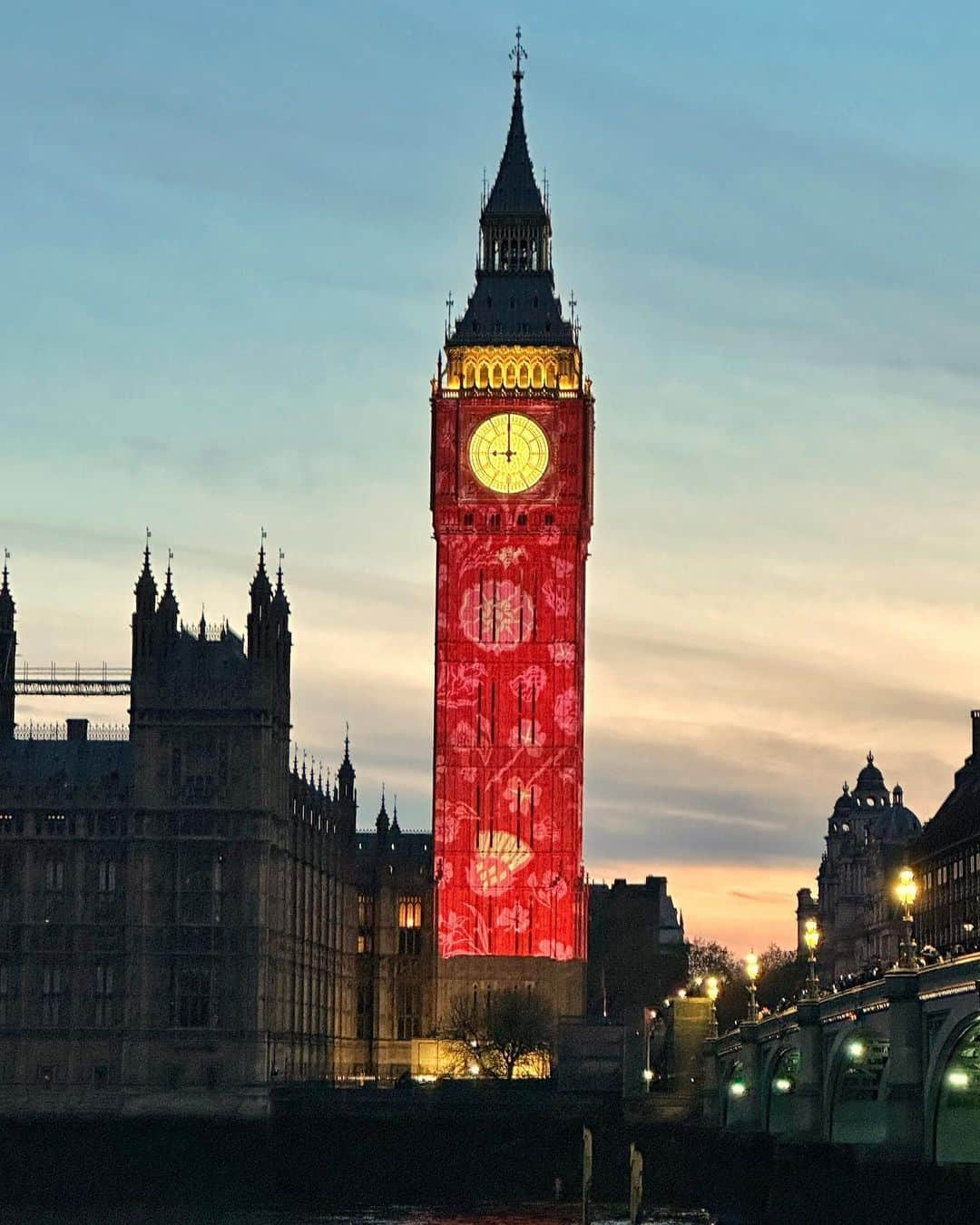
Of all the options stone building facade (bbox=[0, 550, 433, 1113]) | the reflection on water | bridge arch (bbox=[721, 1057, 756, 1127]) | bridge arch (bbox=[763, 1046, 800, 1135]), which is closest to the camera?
the reflection on water

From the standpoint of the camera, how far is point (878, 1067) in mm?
122812

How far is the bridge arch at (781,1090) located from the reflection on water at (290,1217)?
348 inches

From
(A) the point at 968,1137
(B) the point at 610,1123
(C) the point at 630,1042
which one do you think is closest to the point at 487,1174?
(B) the point at 610,1123

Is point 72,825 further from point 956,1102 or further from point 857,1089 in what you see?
point 956,1102

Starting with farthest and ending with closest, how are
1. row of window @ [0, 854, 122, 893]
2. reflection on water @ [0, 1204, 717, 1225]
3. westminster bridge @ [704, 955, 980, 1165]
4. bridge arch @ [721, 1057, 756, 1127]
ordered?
1. row of window @ [0, 854, 122, 893]
2. bridge arch @ [721, 1057, 756, 1127]
3. reflection on water @ [0, 1204, 717, 1225]
4. westminster bridge @ [704, 955, 980, 1165]

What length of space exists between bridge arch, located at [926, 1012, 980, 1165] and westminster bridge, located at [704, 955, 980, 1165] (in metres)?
0.03

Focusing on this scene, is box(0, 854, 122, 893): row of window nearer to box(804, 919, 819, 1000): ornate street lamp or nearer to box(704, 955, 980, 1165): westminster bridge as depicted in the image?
box(704, 955, 980, 1165): westminster bridge

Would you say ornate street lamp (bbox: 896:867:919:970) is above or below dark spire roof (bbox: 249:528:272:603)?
below

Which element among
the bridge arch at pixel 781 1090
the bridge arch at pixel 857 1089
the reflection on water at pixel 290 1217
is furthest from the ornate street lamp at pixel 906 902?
the bridge arch at pixel 781 1090

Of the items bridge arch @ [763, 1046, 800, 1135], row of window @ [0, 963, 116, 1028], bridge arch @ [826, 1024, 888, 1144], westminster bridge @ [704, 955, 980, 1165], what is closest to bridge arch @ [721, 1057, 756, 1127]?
westminster bridge @ [704, 955, 980, 1165]

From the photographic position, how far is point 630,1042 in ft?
579

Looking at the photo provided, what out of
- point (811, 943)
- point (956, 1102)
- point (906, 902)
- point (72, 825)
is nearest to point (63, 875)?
point (72, 825)

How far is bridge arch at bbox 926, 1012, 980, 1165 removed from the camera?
9819 centimetres

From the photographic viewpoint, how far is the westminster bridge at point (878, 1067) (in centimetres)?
9812
